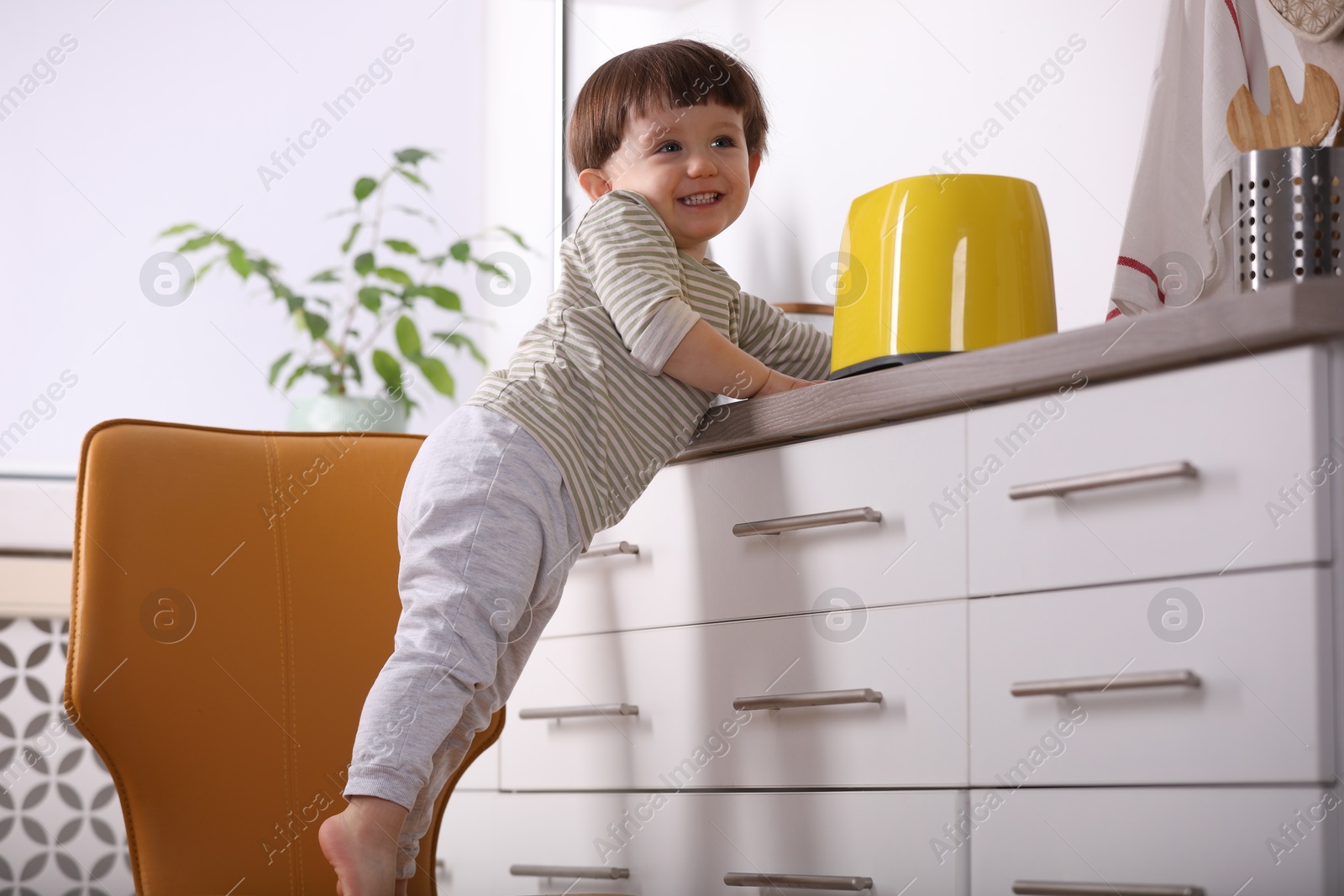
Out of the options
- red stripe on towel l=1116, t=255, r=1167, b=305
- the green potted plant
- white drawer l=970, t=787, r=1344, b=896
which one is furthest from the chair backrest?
red stripe on towel l=1116, t=255, r=1167, b=305

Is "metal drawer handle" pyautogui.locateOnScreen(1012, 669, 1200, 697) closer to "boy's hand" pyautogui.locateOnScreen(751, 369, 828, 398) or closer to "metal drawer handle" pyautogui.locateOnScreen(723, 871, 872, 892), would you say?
"metal drawer handle" pyautogui.locateOnScreen(723, 871, 872, 892)

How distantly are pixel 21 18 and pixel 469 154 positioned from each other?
780 millimetres

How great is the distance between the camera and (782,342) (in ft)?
4.62

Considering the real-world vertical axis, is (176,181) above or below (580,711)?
above

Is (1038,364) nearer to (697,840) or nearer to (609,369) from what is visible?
(609,369)

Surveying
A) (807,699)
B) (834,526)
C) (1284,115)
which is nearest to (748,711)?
(807,699)

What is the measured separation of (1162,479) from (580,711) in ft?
2.30

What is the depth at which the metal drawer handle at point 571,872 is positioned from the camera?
4.29ft

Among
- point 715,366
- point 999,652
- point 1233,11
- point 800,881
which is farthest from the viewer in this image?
point 1233,11

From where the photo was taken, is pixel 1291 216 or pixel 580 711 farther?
pixel 580 711

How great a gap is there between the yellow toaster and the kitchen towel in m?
0.20

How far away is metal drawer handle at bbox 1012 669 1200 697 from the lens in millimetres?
851

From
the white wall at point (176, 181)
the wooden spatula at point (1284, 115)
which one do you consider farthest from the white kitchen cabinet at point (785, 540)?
the white wall at point (176, 181)

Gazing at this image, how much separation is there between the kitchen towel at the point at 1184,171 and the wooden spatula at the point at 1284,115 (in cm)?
2
